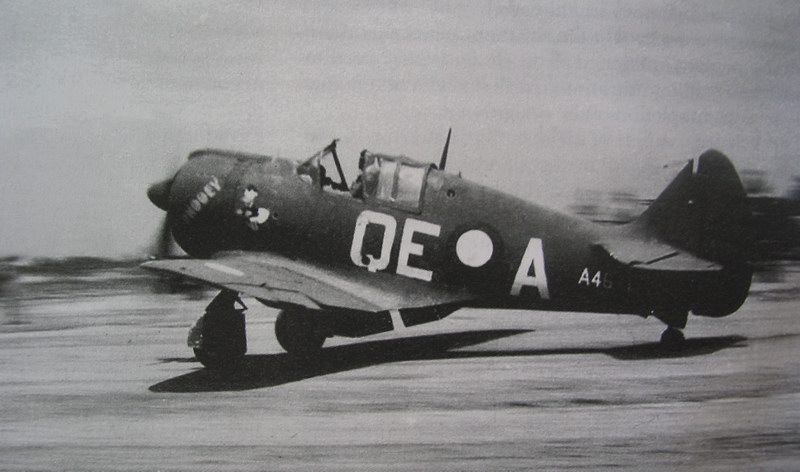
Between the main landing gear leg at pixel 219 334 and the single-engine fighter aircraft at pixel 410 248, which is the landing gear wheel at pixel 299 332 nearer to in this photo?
the single-engine fighter aircraft at pixel 410 248

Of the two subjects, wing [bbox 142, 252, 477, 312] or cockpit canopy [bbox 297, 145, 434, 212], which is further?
cockpit canopy [bbox 297, 145, 434, 212]

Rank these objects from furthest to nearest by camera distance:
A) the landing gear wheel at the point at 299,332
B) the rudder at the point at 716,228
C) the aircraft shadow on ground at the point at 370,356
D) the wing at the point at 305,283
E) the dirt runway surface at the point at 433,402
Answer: the landing gear wheel at the point at 299,332 < the aircraft shadow on ground at the point at 370,356 < the wing at the point at 305,283 < the rudder at the point at 716,228 < the dirt runway surface at the point at 433,402

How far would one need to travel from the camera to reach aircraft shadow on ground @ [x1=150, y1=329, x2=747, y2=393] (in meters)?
5.49

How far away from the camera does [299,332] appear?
610 cm

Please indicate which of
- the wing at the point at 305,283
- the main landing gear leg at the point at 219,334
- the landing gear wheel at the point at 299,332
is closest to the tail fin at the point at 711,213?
the wing at the point at 305,283

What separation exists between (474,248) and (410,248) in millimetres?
425

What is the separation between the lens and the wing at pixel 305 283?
538 cm

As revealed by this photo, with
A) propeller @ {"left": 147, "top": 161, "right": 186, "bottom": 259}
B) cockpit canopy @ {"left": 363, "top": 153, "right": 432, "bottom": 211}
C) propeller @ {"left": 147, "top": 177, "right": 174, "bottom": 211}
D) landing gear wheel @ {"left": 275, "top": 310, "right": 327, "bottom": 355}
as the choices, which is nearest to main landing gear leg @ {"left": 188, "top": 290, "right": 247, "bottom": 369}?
landing gear wheel @ {"left": 275, "top": 310, "right": 327, "bottom": 355}

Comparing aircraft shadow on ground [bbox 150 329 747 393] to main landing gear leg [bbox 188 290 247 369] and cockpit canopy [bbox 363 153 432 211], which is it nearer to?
main landing gear leg [bbox 188 290 247 369]

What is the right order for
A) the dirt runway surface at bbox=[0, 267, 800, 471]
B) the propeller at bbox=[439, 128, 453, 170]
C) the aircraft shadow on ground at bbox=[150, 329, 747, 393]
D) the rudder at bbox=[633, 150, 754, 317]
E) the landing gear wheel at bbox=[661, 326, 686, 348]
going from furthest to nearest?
the propeller at bbox=[439, 128, 453, 170] → the landing gear wheel at bbox=[661, 326, 686, 348] → the aircraft shadow on ground at bbox=[150, 329, 747, 393] → the rudder at bbox=[633, 150, 754, 317] → the dirt runway surface at bbox=[0, 267, 800, 471]

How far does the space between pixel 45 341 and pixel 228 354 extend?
1.82 m

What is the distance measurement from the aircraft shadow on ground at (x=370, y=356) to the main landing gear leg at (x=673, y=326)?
0.04m

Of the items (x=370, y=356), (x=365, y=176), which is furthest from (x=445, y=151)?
(x=370, y=356)

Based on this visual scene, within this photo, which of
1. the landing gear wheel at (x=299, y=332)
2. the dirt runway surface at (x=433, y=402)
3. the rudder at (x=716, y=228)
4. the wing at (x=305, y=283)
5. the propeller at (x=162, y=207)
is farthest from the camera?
the propeller at (x=162, y=207)
